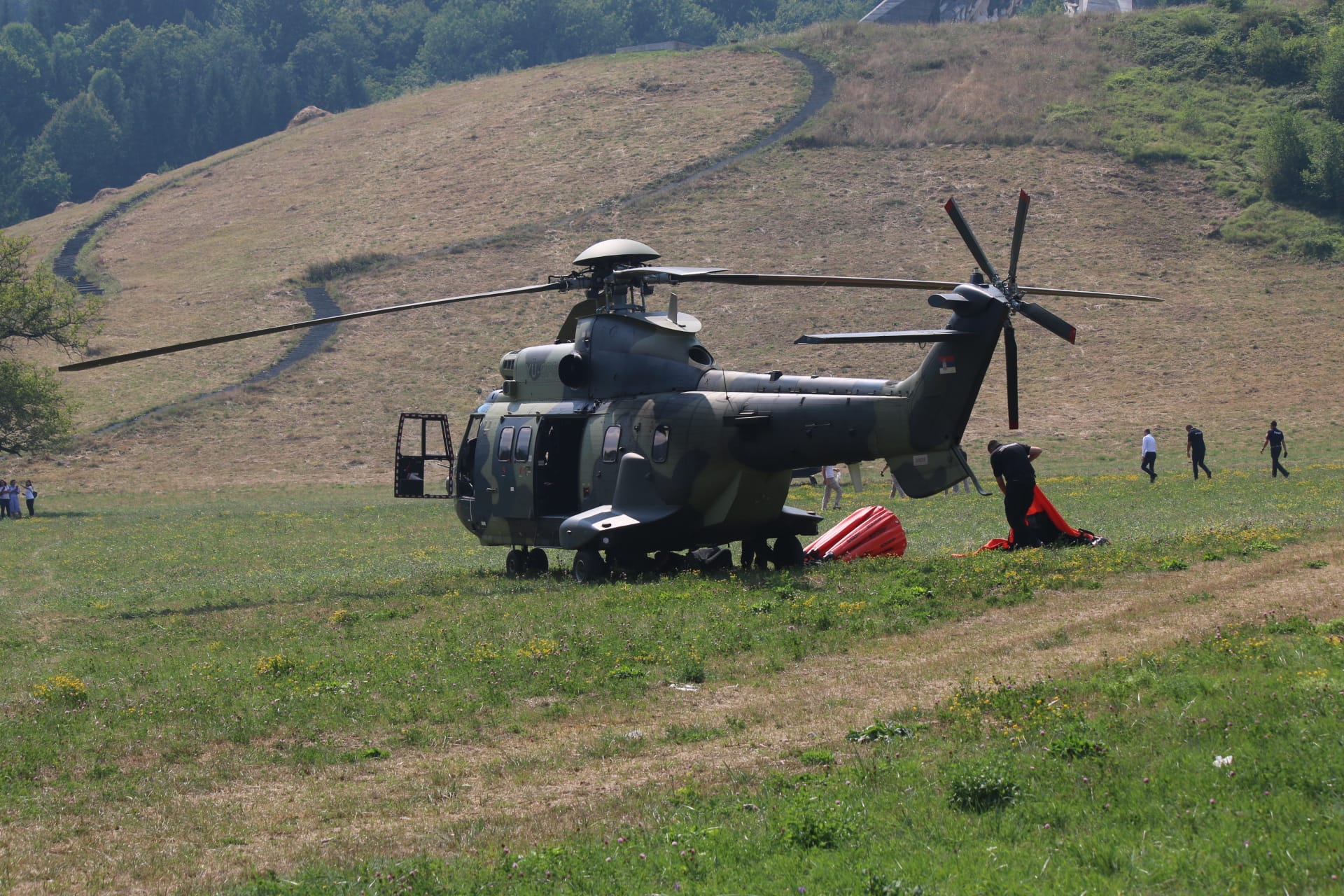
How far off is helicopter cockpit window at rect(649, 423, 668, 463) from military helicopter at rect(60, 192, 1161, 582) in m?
0.03

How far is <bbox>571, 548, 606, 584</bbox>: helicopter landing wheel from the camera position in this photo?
2005cm

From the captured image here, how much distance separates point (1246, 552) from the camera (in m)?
17.5

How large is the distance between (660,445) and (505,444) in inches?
167

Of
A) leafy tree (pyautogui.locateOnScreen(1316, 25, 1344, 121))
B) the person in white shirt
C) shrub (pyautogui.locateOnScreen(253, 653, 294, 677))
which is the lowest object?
the person in white shirt

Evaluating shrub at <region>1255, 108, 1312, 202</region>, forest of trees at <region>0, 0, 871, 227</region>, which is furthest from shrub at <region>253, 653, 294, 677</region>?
forest of trees at <region>0, 0, 871, 227</region>

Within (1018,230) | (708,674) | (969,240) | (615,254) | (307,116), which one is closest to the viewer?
(708,674)

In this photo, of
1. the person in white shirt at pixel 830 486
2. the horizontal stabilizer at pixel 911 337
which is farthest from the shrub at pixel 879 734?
the person in white shirt at pixel 830 486

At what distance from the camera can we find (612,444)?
20594 millimetres

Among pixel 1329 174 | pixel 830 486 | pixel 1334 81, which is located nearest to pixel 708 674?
pixel 830 486

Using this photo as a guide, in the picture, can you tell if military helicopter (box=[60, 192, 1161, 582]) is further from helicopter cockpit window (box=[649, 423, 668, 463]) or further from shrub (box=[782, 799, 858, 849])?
shrub (box=[782, 799, 858, 849])

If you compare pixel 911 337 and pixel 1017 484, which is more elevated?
pixel 911 337

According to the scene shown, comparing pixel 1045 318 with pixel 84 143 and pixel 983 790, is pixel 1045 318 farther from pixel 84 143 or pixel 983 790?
pixel 84 143

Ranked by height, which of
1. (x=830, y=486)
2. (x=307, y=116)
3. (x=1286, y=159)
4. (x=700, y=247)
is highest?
(x=307, y=116)

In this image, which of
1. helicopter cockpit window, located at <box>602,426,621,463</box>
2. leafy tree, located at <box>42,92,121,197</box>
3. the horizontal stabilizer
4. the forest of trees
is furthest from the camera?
the forest of trees
